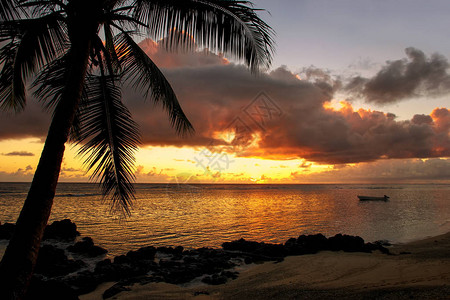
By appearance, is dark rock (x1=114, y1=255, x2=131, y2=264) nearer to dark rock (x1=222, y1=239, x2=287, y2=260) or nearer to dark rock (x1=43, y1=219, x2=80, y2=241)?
dark rock (x1=222, y1=239, x2=287, y2=260)

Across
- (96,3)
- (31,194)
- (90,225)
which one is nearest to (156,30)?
(96,3)

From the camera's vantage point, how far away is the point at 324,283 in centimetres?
675

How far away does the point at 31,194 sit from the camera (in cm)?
305

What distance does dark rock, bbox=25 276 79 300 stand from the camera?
431cm

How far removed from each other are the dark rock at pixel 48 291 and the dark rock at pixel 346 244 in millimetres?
11020

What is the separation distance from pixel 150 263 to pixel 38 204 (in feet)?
26.4

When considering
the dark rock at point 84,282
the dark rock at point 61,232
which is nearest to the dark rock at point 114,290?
the dark rock at point 84,282

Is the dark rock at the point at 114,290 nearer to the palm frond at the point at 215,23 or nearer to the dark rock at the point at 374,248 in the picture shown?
the palm frond at the point at 215,23

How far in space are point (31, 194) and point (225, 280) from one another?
6.69 meters

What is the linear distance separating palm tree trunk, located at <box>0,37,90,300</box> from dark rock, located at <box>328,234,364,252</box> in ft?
39.8

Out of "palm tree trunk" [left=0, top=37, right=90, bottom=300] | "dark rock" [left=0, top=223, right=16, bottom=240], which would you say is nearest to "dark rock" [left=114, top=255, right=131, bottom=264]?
"dark rock" [left=0, top=223, right=16, bottom=240]

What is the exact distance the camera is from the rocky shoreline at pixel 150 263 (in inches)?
314

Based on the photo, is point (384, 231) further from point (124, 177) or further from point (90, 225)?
point (90, 225)

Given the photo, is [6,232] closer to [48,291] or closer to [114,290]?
[114,290]
